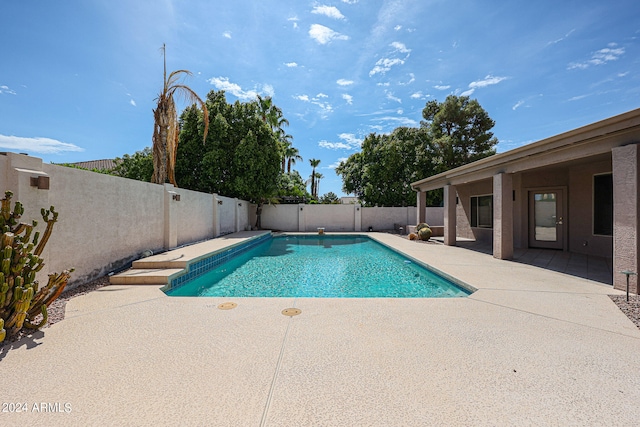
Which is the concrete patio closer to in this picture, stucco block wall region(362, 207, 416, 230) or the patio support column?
the patio support column

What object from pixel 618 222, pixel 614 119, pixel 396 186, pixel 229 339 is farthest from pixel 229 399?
pixel 396 186

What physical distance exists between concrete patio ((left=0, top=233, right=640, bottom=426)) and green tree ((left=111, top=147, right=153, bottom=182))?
13724mm

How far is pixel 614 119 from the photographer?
4387 millimetres

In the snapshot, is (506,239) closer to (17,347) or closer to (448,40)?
(448,40)

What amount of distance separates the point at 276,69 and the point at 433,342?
11.1 meters

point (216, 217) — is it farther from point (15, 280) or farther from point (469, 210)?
point (469, 210)

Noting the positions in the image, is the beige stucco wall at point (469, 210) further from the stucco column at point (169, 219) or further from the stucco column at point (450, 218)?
the stucco column at point (169, 219)

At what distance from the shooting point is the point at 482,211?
11070 millimetres

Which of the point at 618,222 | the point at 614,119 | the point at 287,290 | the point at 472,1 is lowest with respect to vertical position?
the point at 287,290

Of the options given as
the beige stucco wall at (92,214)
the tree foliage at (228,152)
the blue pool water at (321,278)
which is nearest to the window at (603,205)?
the blue pool water at (321,278)

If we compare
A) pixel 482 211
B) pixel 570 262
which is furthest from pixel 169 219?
pixel 482 211

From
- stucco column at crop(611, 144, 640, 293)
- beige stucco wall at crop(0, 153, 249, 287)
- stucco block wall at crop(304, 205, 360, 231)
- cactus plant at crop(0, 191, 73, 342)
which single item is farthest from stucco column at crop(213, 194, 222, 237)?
stucco column at crop(611, 144, 640, 293)

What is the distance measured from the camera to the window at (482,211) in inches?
418

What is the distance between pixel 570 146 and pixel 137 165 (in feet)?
66.8
